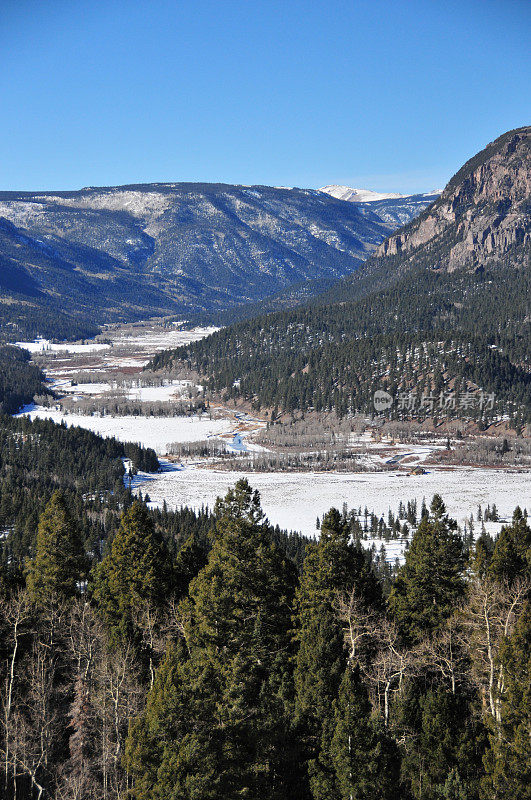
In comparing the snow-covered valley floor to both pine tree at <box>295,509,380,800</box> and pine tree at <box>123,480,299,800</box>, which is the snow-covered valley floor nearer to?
pine tree at <box>295,509,380,800</box>

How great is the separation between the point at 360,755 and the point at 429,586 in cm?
2010

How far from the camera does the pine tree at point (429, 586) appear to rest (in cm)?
5156

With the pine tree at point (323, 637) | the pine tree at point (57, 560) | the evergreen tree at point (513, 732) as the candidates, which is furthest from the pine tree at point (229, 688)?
the pine tree at point (57, 560)

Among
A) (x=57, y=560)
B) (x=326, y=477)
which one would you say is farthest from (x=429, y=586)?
(x=326, y=477)

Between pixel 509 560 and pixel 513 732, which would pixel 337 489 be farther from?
pixel 513 732

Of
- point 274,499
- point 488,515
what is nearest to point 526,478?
point 488,515

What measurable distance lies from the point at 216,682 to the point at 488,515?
306 ft

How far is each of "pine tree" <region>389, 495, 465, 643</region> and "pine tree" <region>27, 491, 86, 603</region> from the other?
80.2ft

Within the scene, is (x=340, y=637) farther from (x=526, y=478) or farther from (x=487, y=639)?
(x=526, y=478)

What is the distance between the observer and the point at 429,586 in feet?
172

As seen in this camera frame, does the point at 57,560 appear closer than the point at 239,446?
Yes

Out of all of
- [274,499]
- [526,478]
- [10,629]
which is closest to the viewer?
[10,629]

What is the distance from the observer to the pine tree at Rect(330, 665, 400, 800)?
33844mm

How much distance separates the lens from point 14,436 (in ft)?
531
